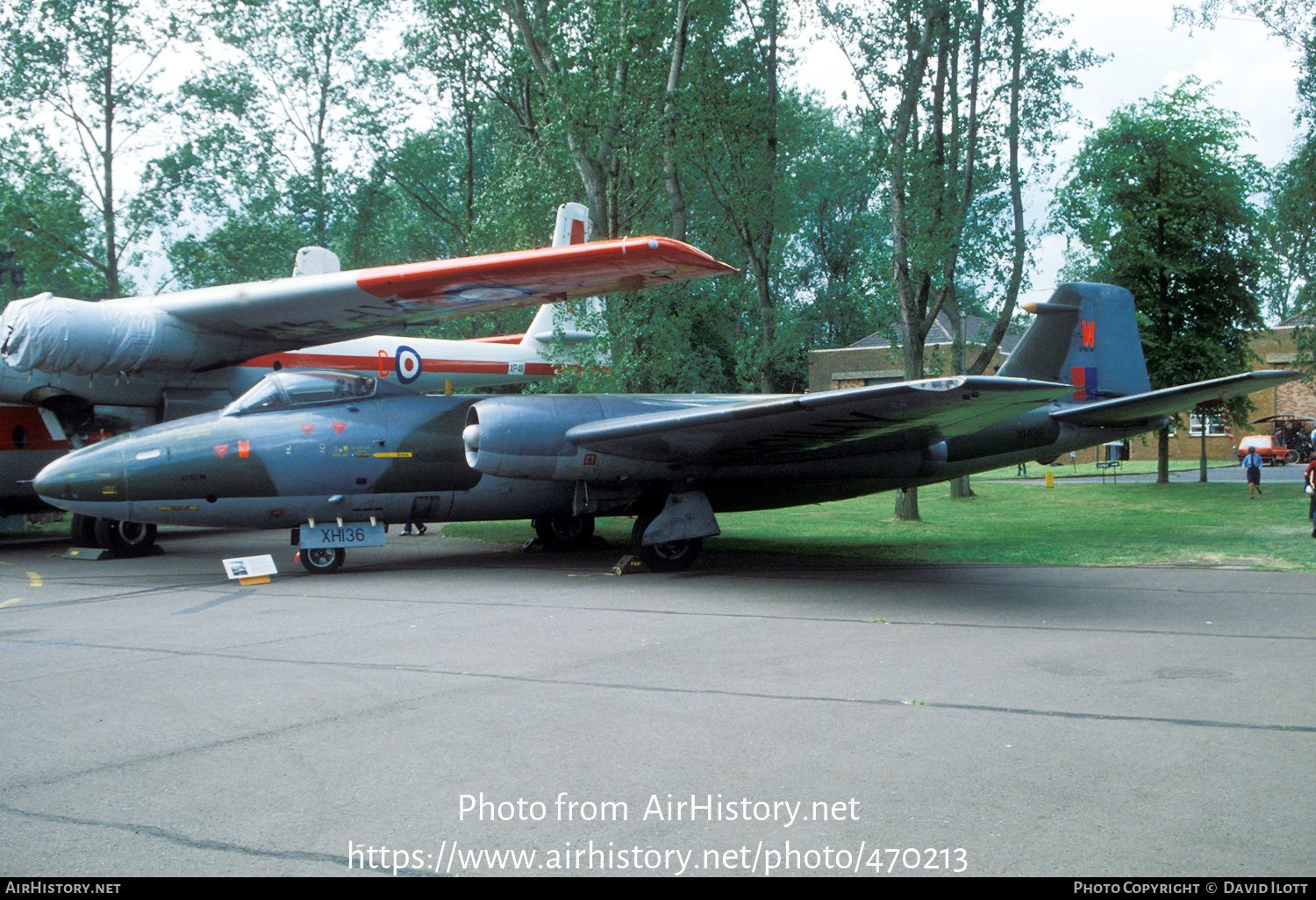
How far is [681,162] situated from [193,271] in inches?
711

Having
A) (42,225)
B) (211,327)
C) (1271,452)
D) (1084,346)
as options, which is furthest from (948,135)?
(1271,452)

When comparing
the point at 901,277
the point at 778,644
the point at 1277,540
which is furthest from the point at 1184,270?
the point at 778,644

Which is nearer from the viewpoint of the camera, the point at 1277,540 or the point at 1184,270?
the point at 1277,540

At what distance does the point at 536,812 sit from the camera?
382cm

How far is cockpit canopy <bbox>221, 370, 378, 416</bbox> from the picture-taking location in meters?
11.9

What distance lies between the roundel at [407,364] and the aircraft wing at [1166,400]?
10453 millimetres

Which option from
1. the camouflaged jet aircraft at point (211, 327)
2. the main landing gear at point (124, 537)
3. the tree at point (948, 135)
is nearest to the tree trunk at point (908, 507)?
the tree at point (948, 135)

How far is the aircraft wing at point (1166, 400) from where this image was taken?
9414 mm

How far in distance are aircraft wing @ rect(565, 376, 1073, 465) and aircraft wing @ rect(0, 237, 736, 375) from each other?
6.22 ft

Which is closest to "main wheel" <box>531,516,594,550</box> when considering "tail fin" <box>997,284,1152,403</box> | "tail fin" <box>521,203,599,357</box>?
"tail fin" <box>521,203,599,357</box>

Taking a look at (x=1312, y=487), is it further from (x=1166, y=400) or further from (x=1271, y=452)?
(x=1271, y=452)

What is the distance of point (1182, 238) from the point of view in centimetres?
2862

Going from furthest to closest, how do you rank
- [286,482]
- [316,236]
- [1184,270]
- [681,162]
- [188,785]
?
[316,236] → [1184,270] → [681,162] → [286,482] → [188,785]
